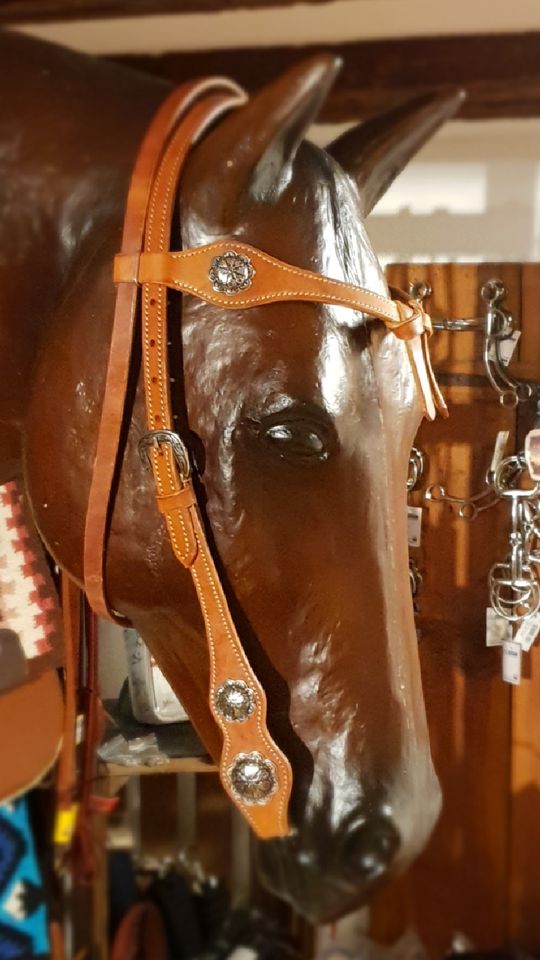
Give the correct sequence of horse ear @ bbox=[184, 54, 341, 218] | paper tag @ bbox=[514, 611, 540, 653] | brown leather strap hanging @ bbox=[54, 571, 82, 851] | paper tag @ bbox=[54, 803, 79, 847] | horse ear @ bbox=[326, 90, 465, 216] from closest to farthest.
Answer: horse ear @ bbox=[184, 54, 341, 218] < horse ear @ bbox=[326, 90, 465, 216] < brown leather strap hanging @ bbox=[54, 571, 82, 851] < paper tag @ bbox=[54, 803, 79, 847] < paper tag @ bbox=[514, 611, 540, 653]

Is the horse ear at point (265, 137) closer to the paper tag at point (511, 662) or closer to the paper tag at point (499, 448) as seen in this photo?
the paper tag at point (499, 448)

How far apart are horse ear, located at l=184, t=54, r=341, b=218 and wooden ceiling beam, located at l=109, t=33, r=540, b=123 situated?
1.77 feet

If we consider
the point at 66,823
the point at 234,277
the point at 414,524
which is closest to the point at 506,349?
the point at 414,524

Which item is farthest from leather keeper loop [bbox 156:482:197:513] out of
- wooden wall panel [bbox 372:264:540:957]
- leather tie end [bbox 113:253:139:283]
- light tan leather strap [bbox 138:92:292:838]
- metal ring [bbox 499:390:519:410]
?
metal ring [bbox 499:390:519:410]

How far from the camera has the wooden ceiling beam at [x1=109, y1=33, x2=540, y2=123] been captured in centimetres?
87

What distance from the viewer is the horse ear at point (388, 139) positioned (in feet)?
1.46

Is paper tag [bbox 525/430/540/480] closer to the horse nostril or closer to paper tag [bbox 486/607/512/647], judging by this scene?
paper tag [bbox 486/607/512/647]

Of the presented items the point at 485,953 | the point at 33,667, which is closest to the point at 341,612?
the point at 33,667

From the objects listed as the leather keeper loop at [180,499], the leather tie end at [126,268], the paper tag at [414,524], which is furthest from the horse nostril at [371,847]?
the paper tag at [414,524]

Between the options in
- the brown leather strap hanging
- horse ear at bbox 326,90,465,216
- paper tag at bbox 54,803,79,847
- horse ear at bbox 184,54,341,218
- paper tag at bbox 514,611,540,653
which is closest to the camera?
horse ear at bbox 184,54,341,218

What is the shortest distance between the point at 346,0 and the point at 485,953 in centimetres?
118

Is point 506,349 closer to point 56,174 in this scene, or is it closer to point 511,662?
point 511,662

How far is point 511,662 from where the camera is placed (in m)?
0.90

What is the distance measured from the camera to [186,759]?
66cm
